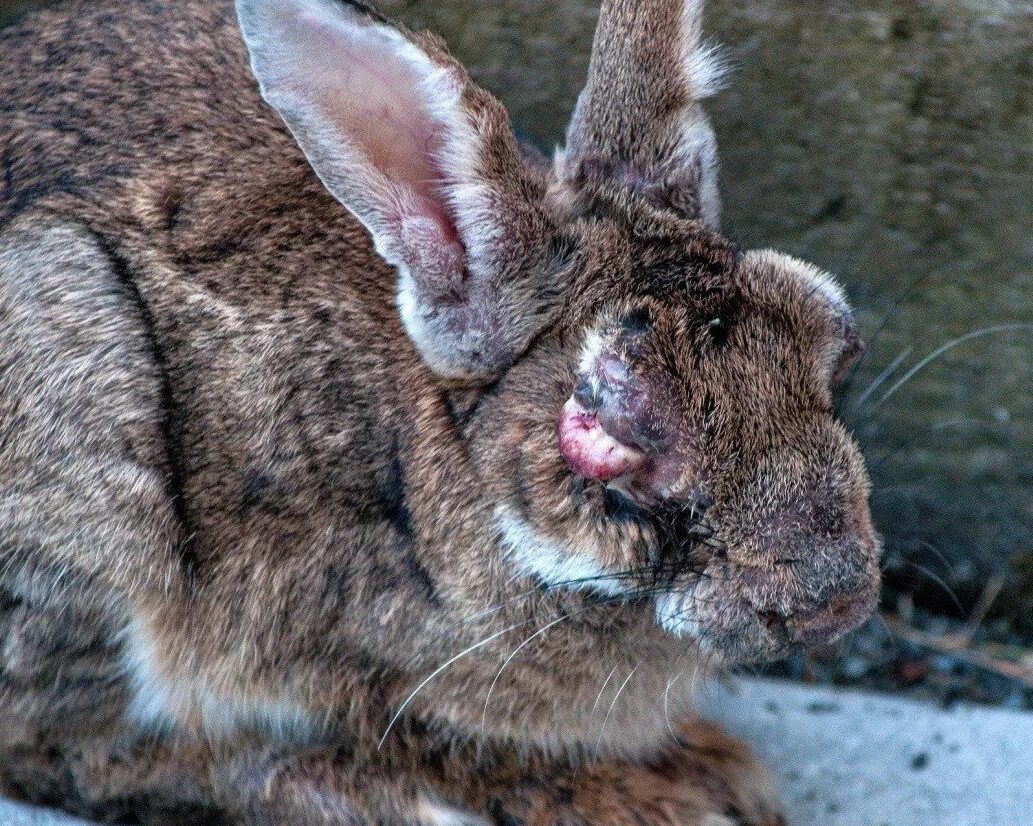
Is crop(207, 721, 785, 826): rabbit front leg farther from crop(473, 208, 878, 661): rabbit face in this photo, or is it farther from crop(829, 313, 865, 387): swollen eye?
crop(829, 313, 865, 387): swollen eye

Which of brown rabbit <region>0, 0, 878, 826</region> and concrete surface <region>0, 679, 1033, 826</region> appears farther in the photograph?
concrete surface <region>0, 679, 1033, 826</region>

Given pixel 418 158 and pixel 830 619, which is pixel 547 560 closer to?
pixel 830 619

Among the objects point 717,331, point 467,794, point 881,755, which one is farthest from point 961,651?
point 717,331

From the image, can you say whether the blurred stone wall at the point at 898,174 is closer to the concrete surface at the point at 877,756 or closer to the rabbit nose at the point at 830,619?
the concrete surface at the point at 877,756

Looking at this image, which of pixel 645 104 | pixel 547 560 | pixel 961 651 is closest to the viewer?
pixel 547 560

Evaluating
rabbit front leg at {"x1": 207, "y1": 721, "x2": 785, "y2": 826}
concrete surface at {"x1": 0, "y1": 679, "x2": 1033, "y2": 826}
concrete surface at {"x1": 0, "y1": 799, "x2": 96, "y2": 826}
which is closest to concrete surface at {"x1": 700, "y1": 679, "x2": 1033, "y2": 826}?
concrete surface at {"x1": 0, "y1": 679, "x2": 1033, "y2": 826}
